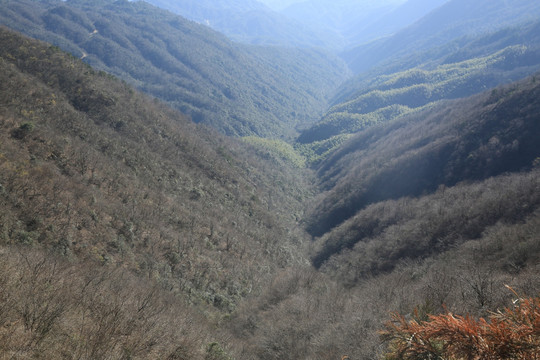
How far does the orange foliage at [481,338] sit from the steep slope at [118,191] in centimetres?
2465

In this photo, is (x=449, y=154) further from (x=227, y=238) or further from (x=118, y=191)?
(x=118, y=191)

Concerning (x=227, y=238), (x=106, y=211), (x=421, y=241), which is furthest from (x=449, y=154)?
(x=106, y=211)

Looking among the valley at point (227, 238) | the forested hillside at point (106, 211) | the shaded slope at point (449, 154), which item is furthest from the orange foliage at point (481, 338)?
the shaded slope at point (449, 154)

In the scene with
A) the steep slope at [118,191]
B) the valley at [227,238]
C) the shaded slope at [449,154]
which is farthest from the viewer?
the shaded slope at [449,154]

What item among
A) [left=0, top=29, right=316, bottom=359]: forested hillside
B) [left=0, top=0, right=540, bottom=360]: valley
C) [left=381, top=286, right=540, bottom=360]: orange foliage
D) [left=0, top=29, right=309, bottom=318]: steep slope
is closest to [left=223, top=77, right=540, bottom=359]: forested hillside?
[left=381, top=286, right=540, bottom=360]: orange foliage

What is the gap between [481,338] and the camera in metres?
3.79

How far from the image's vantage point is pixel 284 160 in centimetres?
15512

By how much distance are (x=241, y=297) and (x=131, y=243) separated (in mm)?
16584

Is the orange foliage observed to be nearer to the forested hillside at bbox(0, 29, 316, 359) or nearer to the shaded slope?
the forested hillside at bbox(0, 29, 316, 359)

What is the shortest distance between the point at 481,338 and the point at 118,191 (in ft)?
139

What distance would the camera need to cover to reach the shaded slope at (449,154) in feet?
214

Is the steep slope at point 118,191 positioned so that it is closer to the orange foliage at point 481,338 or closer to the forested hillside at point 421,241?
the forested hillside at point 421,241

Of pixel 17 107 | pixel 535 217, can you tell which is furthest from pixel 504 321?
pixel 17 107

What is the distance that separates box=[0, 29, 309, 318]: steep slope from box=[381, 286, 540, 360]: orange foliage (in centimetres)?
2465
